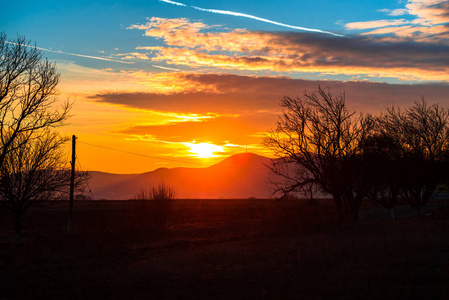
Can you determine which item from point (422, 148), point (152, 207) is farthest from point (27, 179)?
point (422, 148)

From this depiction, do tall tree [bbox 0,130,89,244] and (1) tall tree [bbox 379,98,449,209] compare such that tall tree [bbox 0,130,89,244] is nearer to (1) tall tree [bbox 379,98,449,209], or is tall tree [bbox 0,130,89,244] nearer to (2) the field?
(2) the field

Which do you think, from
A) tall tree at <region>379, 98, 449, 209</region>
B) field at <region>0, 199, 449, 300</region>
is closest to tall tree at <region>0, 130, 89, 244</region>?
field at <region>0, 199, 449, 300</region>

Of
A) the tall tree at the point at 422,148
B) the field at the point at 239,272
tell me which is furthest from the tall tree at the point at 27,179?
the tall tree at the point at 422,148

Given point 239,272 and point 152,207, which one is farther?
point 152,207

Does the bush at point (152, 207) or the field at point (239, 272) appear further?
the bush at point (152, 207)

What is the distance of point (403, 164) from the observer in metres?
36.2

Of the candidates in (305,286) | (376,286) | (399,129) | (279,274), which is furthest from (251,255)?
(399,129)

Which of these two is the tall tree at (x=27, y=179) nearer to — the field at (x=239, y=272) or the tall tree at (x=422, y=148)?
the field at (x=239, y=272)

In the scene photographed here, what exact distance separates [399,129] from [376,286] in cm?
3494

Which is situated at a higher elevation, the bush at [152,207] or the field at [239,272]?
the bush at [152,207]

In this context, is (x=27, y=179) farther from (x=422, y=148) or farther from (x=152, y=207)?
(x=422, y=148)

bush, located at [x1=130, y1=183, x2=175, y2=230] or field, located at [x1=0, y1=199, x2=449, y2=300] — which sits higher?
bush, located at [x1=130, y1=183, x2=175, y2=230]

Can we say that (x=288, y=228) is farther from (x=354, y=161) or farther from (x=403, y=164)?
(x=403, y=164)

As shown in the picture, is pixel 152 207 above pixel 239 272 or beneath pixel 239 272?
above
